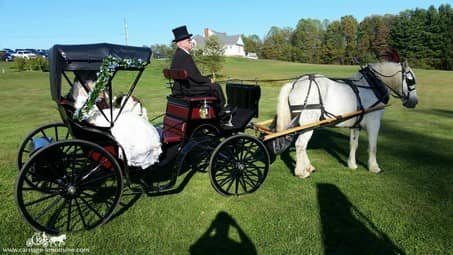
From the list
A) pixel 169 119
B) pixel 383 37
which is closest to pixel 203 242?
pixel 169 119

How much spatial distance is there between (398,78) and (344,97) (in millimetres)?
1280

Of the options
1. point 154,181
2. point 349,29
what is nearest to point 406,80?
point 154,181

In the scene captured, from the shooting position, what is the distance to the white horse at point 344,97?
5.86m

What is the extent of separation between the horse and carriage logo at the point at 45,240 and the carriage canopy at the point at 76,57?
159cm

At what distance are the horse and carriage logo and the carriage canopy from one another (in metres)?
1.59

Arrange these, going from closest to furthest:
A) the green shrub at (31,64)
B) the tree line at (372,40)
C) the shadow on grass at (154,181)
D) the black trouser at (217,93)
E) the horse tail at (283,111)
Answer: the shadow on grass at (154,181) → the black trouser at (217,93) → the horse tail at (283,111) → the green shrub at (31,64) → the tree line at (372,40)

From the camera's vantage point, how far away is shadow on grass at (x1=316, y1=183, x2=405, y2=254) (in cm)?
394

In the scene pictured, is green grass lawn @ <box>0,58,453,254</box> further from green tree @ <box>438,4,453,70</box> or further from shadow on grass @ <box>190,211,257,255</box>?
green tree @ <box>438,4,453,70</box>

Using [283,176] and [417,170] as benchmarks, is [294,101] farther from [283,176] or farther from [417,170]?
[417,170]

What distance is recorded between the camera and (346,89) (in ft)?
20.0

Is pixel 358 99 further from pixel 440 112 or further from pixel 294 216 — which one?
pixel 440 112


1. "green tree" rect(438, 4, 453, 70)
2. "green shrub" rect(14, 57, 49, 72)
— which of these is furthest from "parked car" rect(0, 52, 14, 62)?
"green tree" rect(438, 4, 453, 70)

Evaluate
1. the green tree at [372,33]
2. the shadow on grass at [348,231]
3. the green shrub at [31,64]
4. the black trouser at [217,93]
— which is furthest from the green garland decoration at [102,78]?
the green tree at [372,33]

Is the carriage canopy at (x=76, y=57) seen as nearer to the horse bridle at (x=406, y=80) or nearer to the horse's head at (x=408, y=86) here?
the horse bridle at (x=406, y=80)
